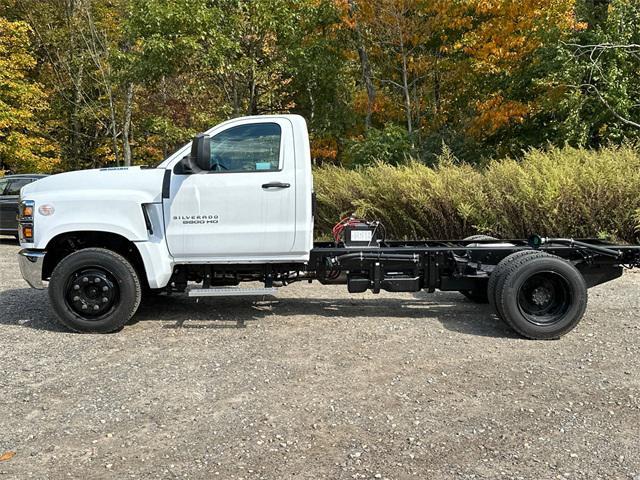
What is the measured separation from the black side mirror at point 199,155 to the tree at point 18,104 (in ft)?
65.1

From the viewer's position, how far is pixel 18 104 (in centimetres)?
2419

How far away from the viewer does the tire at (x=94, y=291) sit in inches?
236

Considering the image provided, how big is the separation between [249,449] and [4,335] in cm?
374

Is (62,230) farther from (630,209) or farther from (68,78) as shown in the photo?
(68,78)

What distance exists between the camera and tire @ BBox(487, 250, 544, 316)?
593 centimetres

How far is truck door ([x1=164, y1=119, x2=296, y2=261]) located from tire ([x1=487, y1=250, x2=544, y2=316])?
83.5 inches

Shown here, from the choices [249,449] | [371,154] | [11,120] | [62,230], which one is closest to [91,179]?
[62,230]

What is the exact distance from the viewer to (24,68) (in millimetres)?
25391

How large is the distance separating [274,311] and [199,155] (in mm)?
2208

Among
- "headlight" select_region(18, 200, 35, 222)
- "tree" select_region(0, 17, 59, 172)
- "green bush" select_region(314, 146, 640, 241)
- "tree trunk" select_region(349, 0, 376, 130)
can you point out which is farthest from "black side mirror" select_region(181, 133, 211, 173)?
"tree" select_region(0, 17, 59, 172)

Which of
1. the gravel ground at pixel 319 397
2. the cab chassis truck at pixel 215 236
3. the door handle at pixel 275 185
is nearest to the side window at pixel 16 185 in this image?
the gravel ground at pixel 319 397

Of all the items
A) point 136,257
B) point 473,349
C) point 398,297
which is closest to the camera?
point 473,349

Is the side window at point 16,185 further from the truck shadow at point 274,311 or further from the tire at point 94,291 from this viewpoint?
the tire at point 94,291

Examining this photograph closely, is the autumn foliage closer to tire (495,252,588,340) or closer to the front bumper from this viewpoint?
tire (495,252,588,340)
